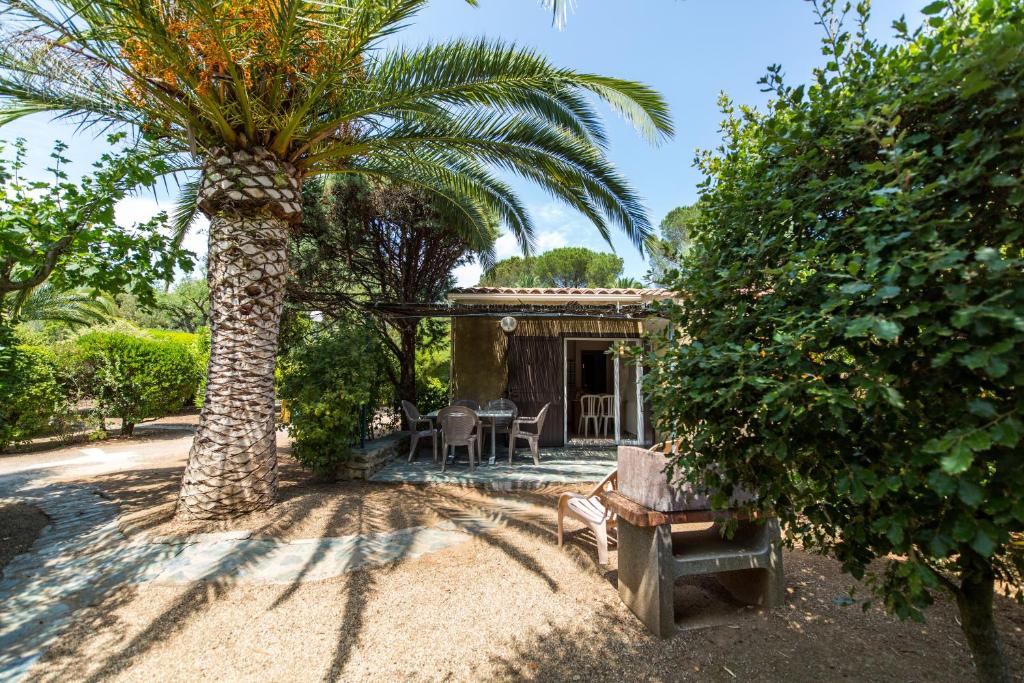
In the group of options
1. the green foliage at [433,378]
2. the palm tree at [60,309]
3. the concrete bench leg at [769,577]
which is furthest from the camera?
the palm tree at [60,309]

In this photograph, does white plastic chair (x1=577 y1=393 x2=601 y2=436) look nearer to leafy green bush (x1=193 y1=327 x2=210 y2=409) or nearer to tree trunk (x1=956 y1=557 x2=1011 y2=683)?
tree trunk (x1=956 y1=557 x2=1011 y2=683)

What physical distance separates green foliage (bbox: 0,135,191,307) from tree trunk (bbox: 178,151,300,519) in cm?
93

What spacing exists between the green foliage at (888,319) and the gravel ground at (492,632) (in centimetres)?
150

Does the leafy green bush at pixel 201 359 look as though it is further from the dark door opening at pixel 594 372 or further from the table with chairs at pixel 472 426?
the dark door opening at pixel 594 372

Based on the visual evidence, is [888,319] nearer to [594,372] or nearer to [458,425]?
[458,425]

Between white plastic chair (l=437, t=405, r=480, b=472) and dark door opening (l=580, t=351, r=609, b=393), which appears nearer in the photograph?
white plastic chair (l=437, t=405, r=480, b=472)

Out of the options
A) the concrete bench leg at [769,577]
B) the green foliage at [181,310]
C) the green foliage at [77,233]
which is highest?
the green foliage at [181,310]

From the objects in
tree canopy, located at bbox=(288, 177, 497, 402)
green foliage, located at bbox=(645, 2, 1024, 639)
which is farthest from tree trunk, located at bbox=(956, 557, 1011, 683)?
tree canopy, located at bbox=(288, 177, 497, 402)

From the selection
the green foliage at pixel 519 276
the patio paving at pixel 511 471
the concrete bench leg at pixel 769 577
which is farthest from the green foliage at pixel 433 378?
the green foliage at pixel 519 276

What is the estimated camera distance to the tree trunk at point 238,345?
478cm

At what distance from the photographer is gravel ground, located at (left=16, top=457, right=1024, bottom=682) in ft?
8.98

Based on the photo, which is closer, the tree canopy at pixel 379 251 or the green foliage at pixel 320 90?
the green foliage at pixel 320 90

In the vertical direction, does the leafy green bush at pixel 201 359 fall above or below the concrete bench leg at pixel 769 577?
above

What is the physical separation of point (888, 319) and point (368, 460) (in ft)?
22.7
